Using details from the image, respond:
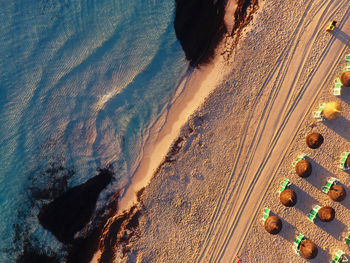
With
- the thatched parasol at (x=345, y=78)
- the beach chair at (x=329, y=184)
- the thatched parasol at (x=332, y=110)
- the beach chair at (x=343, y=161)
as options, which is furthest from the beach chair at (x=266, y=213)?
the thatched parasol at (x=345, y=78)

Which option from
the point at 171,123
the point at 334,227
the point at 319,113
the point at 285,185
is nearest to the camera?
the point at 319,113

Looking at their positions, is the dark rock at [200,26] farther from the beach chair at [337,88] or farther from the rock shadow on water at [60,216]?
the rock shadow on water at [60,216]

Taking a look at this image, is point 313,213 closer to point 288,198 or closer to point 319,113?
point 288,198

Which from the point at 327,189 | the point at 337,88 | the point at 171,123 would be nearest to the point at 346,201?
the point at 327,189

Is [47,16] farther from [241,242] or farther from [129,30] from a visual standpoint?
[241,242]

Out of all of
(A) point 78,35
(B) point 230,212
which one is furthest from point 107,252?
(A) point 78,35

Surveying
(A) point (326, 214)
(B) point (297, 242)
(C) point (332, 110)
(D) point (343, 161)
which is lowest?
(B) point (297, 242)

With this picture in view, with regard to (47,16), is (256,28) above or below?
above
